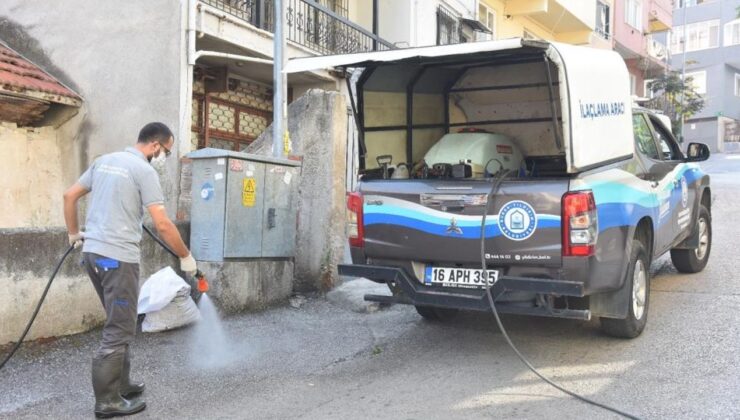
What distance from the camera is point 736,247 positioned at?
→ 9305mm

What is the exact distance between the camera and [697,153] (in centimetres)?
717

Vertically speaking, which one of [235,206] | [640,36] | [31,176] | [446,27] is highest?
[640,36]

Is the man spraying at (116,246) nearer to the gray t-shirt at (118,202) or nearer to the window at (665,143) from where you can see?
the gray t-shirt at (118,202)

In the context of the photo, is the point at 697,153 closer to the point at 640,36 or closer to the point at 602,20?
the point at 602,20

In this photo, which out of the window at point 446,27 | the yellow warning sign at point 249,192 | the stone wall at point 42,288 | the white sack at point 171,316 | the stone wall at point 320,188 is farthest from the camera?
the window at point 446,27

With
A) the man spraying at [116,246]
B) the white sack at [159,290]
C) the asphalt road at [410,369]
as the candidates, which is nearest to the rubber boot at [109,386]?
the man spraying at [116,246]

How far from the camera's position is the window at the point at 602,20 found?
74.9ft

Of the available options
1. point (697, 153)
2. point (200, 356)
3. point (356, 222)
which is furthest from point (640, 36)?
point (200, 356)

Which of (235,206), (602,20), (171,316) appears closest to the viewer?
(171,316)

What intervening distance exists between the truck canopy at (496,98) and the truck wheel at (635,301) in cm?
81

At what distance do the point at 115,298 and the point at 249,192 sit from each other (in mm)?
2801

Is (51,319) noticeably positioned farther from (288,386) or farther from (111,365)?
(288,386)

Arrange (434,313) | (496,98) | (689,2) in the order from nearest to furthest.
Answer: (434,313)
(496,98)
(689,2)

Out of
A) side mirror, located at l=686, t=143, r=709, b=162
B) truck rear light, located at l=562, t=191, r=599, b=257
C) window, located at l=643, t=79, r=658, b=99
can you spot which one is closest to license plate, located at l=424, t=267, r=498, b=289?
truck rear light, located at l=562, t=191, r=599, b=257
